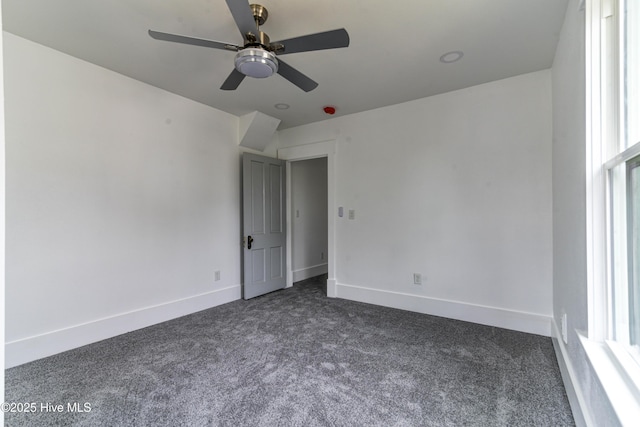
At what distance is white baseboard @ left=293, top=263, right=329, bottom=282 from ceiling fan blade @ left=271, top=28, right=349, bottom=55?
3748 millimetres

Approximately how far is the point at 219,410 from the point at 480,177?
3.12 meters

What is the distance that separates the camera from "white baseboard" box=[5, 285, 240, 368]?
2338 millimetres

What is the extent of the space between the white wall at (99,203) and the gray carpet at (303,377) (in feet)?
1.12

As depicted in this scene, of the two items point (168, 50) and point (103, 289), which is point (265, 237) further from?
point (168, 50)

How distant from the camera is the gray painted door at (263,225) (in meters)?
4.05

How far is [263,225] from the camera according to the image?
4.31 m

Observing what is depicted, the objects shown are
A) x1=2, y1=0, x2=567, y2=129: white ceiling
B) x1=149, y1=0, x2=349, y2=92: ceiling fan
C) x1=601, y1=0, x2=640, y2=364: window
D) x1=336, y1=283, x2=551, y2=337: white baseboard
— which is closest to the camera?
x1=601, y1=0, x2=640, y2=364: window

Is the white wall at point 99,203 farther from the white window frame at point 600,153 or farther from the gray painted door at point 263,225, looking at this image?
the white window frame at point 600,153

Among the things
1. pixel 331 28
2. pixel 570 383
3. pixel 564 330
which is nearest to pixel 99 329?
pixel 331 28

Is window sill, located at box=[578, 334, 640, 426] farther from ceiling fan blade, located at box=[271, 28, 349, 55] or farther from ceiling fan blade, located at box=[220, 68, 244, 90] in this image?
ceiling fan blade, located at box=[220, 68, 244, 90]

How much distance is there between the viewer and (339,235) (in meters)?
4.14

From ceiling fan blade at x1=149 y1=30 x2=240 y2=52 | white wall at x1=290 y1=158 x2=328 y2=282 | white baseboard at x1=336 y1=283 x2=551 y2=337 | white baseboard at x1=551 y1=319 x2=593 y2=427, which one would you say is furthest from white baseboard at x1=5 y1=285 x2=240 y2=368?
white baseboard at x1=551 y1=319 x2=593 y2=427

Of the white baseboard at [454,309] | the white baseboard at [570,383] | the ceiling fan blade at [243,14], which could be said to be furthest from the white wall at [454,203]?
the ceiling fan blade at [243,14]

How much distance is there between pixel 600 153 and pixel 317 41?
5.36 ft
